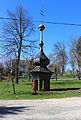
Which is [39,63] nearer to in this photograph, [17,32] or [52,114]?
[52,114]

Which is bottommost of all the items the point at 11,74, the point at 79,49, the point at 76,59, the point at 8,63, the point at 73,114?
the point at 73,114

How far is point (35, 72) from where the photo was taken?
15.1m

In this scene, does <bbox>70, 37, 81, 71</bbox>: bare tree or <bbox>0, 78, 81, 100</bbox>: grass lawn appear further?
<bbox>70, 37, 81, 71</bbox>: bare tree

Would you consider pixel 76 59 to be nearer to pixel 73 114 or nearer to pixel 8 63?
pixel 8 63

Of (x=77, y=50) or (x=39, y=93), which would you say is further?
(x=77, y=50)

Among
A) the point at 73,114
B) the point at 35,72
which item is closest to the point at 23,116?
the point at 73,114

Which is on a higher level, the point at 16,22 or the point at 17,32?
the point at 16,22

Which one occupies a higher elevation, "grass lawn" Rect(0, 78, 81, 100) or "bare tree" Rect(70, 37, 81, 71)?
"bare tree" Rect(70, 37, 81, 71)

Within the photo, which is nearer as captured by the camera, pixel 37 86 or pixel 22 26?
pixel 37 86

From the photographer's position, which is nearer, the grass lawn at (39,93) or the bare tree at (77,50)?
the grass lawn at (39,93)

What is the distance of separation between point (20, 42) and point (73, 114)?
22.1 meters

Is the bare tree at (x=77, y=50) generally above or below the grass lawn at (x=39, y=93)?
above

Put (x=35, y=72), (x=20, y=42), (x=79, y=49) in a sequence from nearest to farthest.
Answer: (x=35, y=72)
(x=20, y=42)
(x=79, y=49)

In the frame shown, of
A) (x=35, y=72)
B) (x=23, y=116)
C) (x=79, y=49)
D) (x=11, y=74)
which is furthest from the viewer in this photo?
(x=79, y=49)
